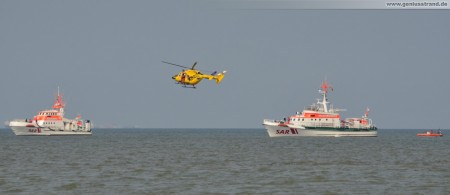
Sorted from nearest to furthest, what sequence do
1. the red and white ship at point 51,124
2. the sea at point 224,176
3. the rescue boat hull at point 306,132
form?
the sea at point 224,176 < the rescue boat hull at point 306,132 < the red and white ship at point 51,124

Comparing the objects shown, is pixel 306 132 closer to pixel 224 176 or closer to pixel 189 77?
pixel 189 77

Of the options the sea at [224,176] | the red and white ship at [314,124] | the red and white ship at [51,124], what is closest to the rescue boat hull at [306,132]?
the red and white ship at [314,124]

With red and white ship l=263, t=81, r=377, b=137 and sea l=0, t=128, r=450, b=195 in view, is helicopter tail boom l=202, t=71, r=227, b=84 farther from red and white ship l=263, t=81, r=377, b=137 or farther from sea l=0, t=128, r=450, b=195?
red and white ship l=263, t=81, r=377, b=137

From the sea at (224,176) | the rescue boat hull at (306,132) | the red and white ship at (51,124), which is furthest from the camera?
the red and white ship at (51,124)

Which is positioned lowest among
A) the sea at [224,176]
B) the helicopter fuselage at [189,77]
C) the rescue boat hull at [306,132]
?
the sea at [224,176]

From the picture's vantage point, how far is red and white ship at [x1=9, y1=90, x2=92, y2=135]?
135875 mm

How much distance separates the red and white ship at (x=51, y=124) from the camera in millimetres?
135875

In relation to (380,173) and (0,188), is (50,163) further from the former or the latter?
(380,173)

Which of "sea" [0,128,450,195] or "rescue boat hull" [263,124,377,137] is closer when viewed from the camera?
"sea" [0,128,450,195]

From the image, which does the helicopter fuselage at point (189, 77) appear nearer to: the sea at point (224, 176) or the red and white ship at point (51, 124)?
the sea at point (224, 176)

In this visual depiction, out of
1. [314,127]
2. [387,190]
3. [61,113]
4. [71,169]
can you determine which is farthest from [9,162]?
[61,113]

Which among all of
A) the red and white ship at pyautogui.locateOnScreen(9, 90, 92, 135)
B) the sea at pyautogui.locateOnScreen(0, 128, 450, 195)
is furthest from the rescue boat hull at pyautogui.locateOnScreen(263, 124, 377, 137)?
the sea at pyautogui.locateOnScreen(0, 128, 450, 195)

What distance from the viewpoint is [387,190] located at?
119 feet

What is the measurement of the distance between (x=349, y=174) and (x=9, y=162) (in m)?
27.6
